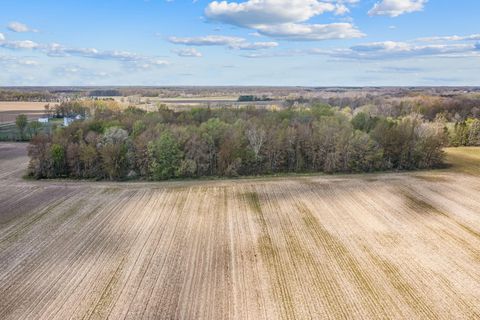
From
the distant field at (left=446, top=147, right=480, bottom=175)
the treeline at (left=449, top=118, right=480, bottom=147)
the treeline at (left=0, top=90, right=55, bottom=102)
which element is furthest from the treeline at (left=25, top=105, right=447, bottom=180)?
the treeline at (left=0, top=90, right=55, bottom=102)

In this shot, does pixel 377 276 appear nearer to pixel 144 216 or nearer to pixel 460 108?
pixel 144 216

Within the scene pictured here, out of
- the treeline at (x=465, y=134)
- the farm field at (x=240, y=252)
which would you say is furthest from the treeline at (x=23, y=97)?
the treeline at (x=465, y=134)

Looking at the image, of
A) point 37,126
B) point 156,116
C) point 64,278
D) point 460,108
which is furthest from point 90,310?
point 460,108

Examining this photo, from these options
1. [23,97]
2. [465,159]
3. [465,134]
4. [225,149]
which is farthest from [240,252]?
[23,97]

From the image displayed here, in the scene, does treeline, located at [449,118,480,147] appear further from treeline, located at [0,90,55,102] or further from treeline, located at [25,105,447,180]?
treeline, located at [0,90,55,102]

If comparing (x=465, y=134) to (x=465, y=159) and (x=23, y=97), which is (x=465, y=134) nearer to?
(x=465, y=159)
